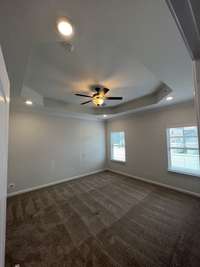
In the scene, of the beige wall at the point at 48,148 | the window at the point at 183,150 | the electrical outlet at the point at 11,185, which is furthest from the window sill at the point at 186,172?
the electrical outlet at the point at 11,185

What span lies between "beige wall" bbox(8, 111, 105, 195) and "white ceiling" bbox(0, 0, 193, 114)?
58.8 inches

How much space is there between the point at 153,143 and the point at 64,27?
3.75 m

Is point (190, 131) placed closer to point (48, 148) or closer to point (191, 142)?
point (191, 142)

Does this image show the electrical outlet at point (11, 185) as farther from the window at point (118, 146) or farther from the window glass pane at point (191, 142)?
the window glass pane at point (191, 142)

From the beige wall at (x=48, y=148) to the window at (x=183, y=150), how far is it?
300 cm

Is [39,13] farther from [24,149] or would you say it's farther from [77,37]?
[24,149]

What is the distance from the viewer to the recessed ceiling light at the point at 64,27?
1023 mm

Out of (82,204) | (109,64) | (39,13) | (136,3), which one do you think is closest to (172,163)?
(82,204)

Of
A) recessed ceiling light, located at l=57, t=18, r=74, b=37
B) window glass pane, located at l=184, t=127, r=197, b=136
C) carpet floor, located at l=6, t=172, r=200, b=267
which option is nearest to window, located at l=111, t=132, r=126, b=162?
carpet floor, located at l=6, t=172, r=200, b=267

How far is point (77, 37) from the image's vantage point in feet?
4.25

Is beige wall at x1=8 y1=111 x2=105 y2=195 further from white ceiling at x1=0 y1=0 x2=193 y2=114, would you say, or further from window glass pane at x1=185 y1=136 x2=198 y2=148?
window glass pane at x1=185 y1=136 x2=198 y2=148

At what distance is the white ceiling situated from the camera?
36.3 inches

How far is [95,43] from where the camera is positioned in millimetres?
1457

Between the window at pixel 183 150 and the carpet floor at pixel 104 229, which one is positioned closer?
the carpet floor at pixel 104 229
